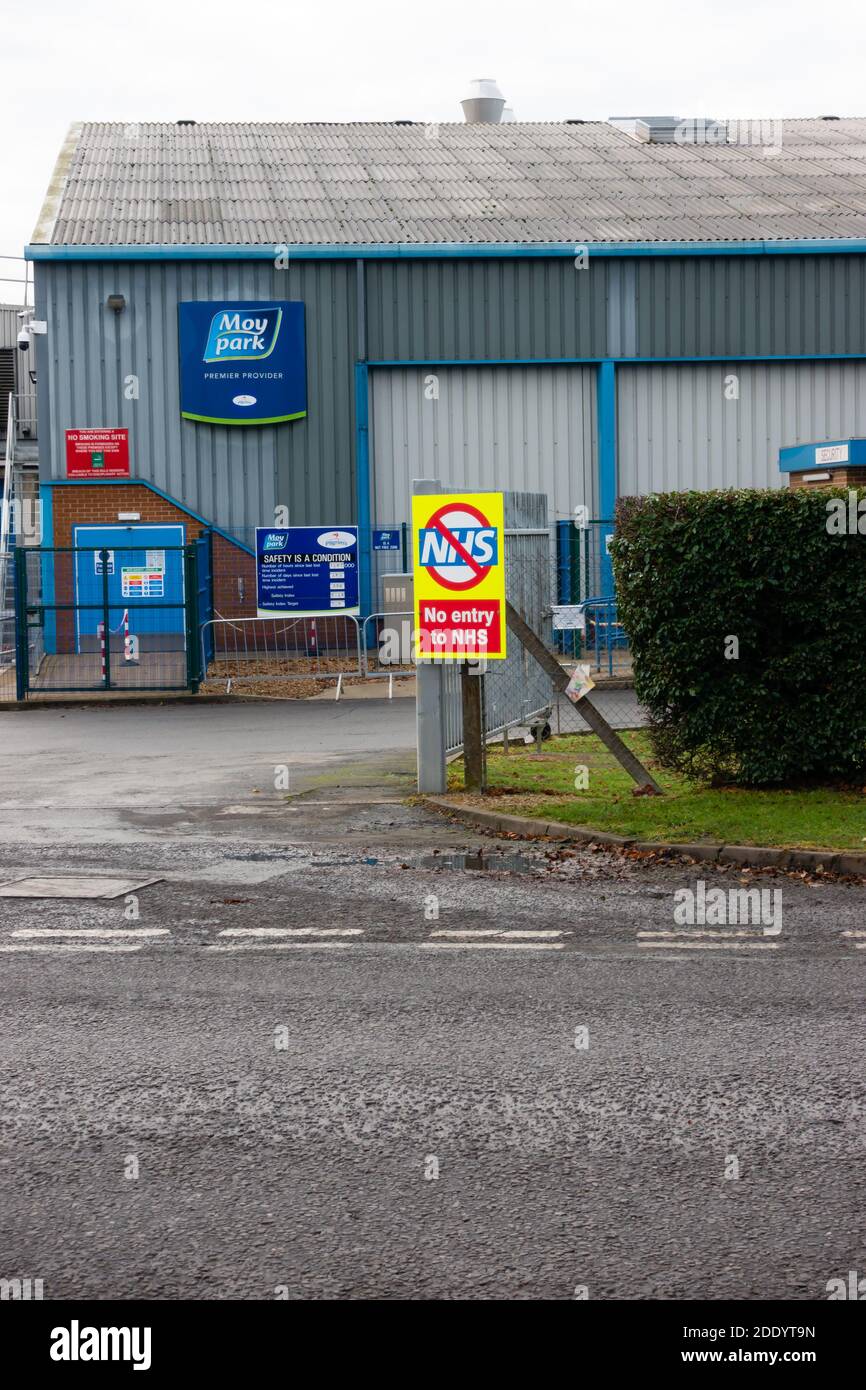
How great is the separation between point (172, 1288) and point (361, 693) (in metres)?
19.8

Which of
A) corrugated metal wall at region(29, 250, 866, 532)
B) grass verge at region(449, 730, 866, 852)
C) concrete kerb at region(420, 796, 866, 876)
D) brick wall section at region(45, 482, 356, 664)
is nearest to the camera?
concrete kerb at region(420, 796, 866, 876)

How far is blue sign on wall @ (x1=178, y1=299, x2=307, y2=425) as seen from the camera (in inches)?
1115

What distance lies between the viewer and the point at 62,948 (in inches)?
327

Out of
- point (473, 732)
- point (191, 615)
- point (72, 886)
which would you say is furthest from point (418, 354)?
point (72, 886)

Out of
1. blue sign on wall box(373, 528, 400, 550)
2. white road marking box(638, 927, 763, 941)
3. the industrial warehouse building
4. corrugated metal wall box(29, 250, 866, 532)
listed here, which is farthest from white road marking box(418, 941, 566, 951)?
corrugated metal wall box(29, 250, 866, 532)

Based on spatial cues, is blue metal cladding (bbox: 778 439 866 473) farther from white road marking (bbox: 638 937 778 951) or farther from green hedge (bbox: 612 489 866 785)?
white road marking (bbox: 638 937 778 951)

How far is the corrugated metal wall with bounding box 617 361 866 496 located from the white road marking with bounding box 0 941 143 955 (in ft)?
73.6

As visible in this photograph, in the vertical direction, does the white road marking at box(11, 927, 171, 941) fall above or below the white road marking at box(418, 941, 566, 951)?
above

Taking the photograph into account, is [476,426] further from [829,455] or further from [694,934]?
[694,934]

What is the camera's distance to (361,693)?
945 inches

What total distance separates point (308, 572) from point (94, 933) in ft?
56.9

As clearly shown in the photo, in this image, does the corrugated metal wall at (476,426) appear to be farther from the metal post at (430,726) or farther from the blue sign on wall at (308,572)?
the metal post at (430,726)

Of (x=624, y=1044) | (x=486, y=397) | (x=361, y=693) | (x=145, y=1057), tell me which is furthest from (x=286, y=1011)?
(x=486, y=397)
